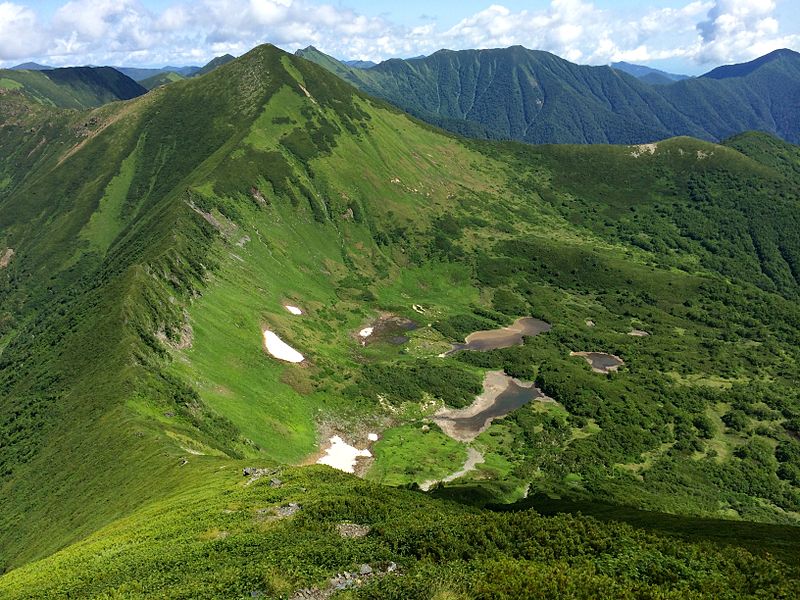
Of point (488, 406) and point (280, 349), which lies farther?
point (488, 406)

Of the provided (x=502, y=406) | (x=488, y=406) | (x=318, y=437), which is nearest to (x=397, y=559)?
(x=318, y=437)

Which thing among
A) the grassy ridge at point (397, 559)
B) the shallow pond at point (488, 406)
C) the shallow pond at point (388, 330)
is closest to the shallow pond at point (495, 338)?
the shallow pond at point (488, 406)

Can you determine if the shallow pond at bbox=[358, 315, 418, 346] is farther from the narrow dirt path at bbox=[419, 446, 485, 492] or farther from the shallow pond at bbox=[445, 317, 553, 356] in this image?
the narrow dirt path at bbox=[419, 446, 485, 492]

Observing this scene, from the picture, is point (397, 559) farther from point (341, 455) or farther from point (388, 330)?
point (388, 330)

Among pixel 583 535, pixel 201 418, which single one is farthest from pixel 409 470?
pixel 583 535

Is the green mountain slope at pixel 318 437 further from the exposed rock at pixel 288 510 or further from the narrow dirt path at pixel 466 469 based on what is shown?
the narrow dirt path at pixel 466 469

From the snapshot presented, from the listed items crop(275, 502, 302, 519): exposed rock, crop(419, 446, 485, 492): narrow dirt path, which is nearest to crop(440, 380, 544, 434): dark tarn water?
crop(419, 446, 485, 492): narrow dirt path
